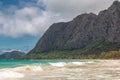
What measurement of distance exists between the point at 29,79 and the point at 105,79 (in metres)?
9.44

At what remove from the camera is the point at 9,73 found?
37.9 meters

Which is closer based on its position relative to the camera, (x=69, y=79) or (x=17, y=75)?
(x=69, y=79)

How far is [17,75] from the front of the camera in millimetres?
38125

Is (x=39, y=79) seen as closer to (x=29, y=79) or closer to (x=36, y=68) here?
(x=29, y=79)

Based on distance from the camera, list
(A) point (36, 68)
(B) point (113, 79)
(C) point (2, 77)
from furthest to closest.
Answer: (A) point (36, 68) < (C) point (2, 77) < (B) point (113, 79)

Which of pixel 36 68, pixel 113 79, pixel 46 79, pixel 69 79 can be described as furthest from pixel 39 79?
pixel 36 68

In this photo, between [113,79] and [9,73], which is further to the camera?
[9,73]

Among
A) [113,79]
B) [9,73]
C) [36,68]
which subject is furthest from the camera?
[36,68]

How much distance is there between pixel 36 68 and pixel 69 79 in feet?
82.3

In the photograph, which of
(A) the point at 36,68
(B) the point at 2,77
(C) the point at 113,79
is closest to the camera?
(C) the point at 113,79

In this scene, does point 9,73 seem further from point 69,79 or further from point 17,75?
point 69,79

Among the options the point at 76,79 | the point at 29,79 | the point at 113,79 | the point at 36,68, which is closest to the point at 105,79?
the point at 113,79

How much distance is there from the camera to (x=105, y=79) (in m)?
32.6

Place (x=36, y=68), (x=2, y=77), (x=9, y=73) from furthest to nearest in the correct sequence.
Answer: (x=36, y=68), (x=9, y=73), (x=2, y=77)
